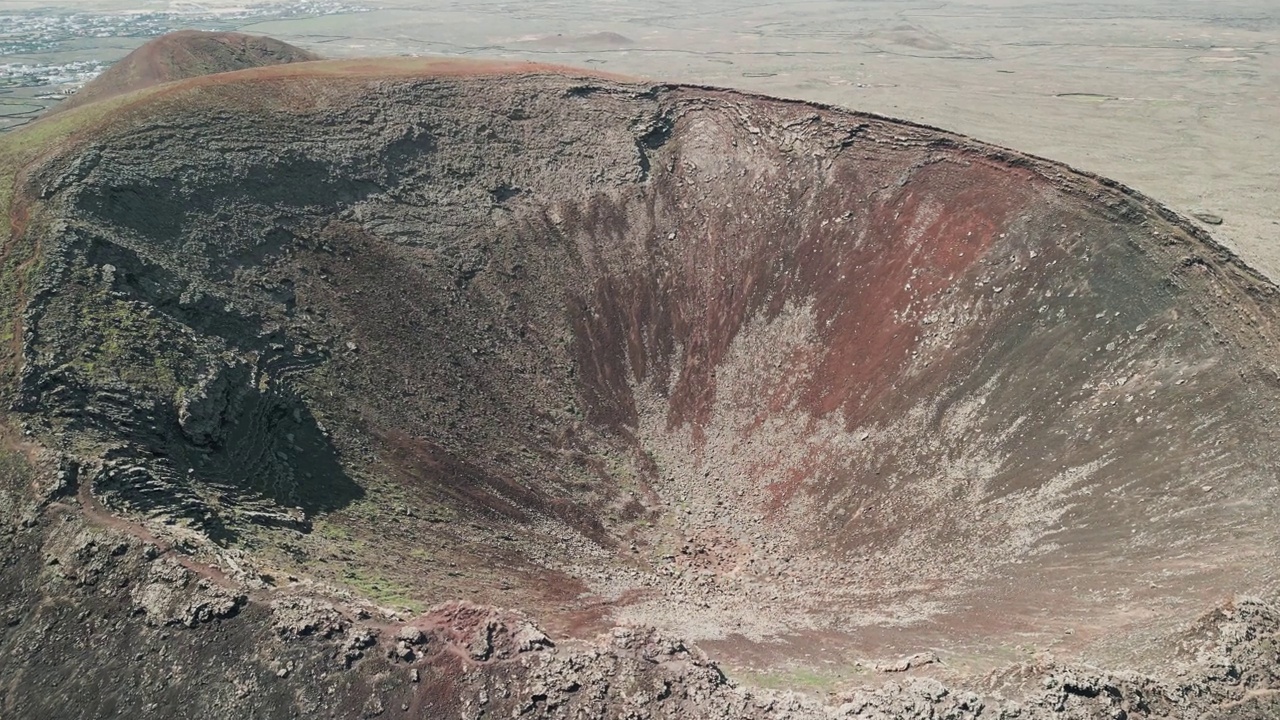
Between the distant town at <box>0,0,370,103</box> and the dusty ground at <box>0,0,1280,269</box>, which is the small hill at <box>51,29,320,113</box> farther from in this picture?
the dusty ground at <box>0,0,1280,269</box>

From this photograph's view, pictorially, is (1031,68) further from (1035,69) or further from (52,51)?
(52,51)

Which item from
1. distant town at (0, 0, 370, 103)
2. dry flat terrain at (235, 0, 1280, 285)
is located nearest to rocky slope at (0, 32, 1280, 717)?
dry flat terrain at (235, 0, 1280, 285)

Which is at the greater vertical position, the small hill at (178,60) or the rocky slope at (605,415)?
the small hill at (178,60)

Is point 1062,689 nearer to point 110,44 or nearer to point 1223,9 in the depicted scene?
point 110,44

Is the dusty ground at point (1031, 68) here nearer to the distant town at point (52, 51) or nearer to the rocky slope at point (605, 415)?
the distant town at point (52, 51)

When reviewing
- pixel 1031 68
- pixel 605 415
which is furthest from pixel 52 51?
pixel 1031 68

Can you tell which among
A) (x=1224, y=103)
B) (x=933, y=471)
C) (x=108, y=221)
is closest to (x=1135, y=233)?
(x=933, y=471)

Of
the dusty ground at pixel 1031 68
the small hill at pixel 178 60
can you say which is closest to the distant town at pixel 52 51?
the dusty ground at pixel 1031 68
